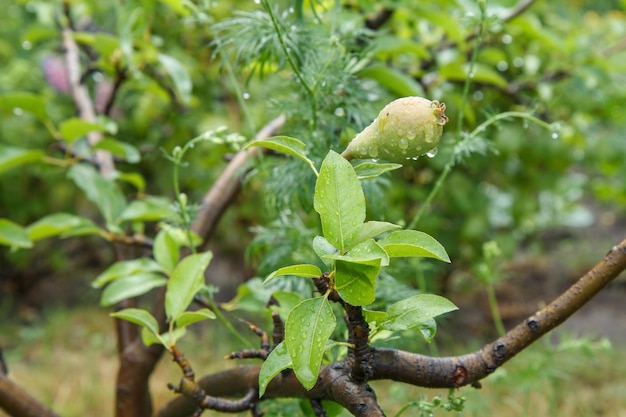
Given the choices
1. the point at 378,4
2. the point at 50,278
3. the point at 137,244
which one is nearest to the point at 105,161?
the point at 137,244

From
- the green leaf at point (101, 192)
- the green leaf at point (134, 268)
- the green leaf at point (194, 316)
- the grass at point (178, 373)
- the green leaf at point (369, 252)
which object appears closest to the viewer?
the green leaf at point (369, 252)

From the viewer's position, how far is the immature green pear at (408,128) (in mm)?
353

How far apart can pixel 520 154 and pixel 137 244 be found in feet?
4.11

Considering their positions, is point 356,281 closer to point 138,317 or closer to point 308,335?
point 308,335

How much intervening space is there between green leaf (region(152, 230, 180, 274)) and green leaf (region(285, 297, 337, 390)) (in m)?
0.31

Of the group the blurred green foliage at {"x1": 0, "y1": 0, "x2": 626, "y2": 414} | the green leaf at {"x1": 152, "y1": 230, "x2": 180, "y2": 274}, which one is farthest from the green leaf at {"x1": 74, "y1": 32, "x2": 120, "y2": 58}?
the green leaf at {"x1": 152, "y1": 230, "x2": 180, "y2": 274}

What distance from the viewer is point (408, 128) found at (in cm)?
36

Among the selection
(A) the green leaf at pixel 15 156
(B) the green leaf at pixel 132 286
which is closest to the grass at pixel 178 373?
(B) the green leaf at pixel 132 286

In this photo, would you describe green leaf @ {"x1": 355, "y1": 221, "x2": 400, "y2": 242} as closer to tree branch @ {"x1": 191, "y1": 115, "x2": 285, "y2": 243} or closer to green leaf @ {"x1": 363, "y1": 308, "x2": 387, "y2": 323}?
green leaf @ {"x1": 363, "y1": 308, "x2": 387, "y2": 323}

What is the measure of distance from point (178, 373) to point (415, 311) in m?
1.27

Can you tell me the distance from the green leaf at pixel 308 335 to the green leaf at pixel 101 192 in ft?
1.58

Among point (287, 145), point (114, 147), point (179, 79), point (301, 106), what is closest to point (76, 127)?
point (114, 147)

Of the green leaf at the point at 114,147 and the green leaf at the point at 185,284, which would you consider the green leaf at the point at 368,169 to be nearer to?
the green leaf at the point at 185,284

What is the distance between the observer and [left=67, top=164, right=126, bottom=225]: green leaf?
2.62 ft
